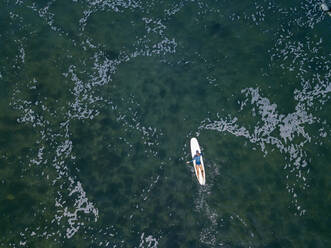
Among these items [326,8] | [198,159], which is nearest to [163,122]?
[198,159]

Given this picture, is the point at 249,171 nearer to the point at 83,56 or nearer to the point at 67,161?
the point at 67,161

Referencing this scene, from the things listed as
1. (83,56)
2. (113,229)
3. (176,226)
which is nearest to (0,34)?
(83,56)

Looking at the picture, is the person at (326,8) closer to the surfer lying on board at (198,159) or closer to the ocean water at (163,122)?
the ocean water at (163,122)

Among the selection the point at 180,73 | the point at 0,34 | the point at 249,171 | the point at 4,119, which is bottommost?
the point at 249,171

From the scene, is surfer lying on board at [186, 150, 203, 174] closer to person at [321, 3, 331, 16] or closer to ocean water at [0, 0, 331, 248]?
ocean water at [0, 0, 331, 248]

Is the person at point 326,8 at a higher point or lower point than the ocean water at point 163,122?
higher

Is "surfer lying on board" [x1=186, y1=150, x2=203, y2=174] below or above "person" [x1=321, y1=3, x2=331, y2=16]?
below

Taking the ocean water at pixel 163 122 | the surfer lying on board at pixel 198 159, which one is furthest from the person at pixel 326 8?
the surfer lying on board at pixel 198 159

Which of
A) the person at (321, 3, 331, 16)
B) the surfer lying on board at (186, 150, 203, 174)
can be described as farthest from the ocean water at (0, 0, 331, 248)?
the surfer lying on board at (186, 150, 203, 174)

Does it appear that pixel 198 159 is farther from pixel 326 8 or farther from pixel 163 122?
pixel 326 8
